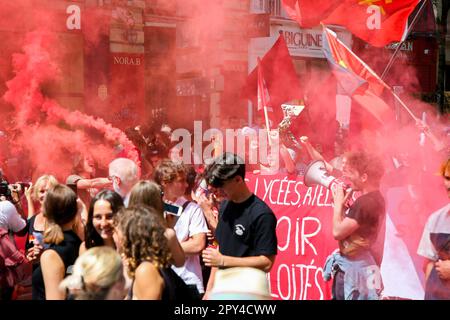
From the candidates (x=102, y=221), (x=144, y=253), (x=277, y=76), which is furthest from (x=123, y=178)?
(x=277, y=76)

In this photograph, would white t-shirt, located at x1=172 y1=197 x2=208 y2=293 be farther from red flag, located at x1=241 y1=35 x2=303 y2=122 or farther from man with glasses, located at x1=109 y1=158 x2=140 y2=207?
red flag, located at x1=241 y1=35 x2=303 y2=122

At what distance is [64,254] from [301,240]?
8.50ft

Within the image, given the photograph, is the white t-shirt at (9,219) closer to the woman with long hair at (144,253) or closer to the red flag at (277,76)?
the woman with long hair at (144,253)

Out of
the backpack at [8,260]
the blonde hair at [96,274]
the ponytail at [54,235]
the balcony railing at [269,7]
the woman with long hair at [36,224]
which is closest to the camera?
the blonde hair at [96,274]

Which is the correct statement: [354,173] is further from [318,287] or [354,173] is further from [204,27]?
[204,27]

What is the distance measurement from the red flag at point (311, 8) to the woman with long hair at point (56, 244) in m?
6.33

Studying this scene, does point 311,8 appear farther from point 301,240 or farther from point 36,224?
point 36,224

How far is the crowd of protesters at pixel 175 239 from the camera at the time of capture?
133 inches

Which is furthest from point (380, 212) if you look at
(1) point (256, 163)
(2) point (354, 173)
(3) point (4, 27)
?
(3) point (4, 27)

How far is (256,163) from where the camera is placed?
26.7 ft

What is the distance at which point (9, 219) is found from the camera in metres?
5.48

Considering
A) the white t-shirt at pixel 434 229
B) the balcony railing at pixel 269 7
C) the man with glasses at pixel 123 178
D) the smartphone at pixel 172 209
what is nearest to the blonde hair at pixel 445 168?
the white t-shirt at pixel 434 229

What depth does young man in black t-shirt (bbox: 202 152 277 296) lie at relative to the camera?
412 centimetres

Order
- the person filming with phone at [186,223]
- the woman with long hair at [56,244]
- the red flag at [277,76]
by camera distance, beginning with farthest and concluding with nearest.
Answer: the red flag at [277,76]
the person filming with phone at [186,223]
the woman with long hair at [56,244]
